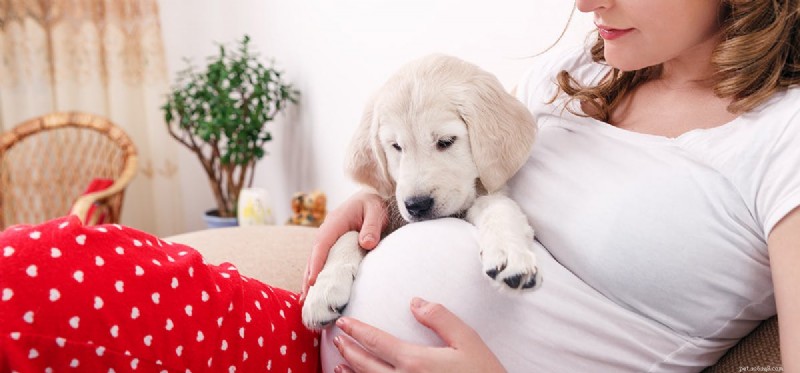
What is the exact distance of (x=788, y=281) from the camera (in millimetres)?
827

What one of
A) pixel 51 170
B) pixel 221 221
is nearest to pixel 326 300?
pixel 221 221

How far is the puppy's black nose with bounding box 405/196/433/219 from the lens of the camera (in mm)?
1133

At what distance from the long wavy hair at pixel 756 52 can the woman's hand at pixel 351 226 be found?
0.62 m

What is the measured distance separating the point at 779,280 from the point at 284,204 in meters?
2.86

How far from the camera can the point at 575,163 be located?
1.07 metres

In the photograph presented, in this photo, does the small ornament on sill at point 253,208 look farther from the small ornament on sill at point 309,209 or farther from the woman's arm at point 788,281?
the woman's arm at point 788,281

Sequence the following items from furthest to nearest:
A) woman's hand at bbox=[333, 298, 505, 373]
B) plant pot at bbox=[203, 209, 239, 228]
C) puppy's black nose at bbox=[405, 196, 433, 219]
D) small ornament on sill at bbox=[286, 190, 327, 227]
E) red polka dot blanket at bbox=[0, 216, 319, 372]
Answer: plant pot at bbox=[203, 209, 239, 228] < small ornament on sill at bbox=[286, 190, 327, 227] < puppy's black nose at bbox=[405, 196, 433, 219] < woman's hand at bbox=[333, 298, 505, 373] < red polka dot blanket at bbox=[0, 216, 319, 372]

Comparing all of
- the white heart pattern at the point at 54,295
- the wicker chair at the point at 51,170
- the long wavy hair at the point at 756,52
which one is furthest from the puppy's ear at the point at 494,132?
the wicker chair at the point at 51,170

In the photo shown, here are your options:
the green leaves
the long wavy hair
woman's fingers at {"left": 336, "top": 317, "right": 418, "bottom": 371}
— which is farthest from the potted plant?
the long wavy hair

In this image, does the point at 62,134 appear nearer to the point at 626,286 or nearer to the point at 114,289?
the point at 114,289

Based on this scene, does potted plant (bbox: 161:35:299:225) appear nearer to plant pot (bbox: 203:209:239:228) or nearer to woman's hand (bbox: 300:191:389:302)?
plant pot (bbox: 203:209:239:228)

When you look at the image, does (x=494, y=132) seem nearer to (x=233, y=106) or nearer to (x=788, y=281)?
(x=788, y=281)

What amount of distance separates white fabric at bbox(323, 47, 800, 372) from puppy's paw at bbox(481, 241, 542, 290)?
28 mm

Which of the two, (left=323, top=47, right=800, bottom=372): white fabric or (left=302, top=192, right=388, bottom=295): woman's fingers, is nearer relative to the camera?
(left=323, top=47, right=800, bottom=372): white fabric
